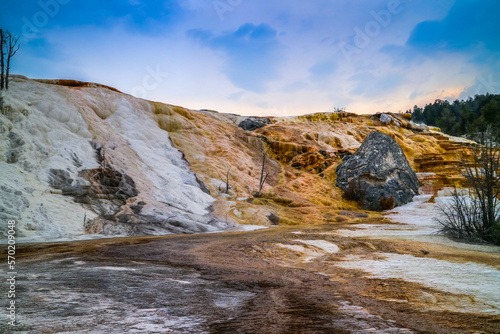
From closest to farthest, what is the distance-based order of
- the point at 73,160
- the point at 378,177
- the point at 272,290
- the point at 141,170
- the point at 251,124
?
1. the point at 272,290
2. the point at 73,160
3. the point at 141,170
4. the point at 378,177
5. the point at 251,124

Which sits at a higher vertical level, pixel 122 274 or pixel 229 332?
pixel 229 332

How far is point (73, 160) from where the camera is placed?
18.4m

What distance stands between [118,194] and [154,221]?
313 centimetres

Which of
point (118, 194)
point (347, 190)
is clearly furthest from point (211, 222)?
point (347, 190)

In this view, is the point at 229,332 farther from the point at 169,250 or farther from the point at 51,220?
the point at 51,220

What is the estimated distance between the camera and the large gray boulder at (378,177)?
3372cm

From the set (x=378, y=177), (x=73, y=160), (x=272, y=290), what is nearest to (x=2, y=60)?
(x=73, y=160)

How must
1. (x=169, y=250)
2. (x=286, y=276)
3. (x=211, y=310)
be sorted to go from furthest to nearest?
(x=169, y=250) < (x=286, y=276) < (x=211, y=310)

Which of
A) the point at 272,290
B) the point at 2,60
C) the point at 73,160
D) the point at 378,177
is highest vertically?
the point at 2,60

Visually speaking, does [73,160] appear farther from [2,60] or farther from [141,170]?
[2,60]

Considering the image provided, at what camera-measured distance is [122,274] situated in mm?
6336

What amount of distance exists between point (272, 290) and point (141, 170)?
19409 millimetres

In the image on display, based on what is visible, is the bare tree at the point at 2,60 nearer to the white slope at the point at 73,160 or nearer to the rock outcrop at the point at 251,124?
the white slope at the point at 73,160

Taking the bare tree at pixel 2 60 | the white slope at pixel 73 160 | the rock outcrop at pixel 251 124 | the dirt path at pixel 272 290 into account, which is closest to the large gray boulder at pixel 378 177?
the white slope at pixel 73 160
